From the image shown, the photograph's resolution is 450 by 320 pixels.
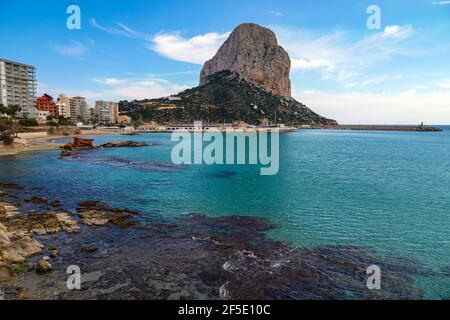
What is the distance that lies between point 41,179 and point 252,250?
3400 centimetres

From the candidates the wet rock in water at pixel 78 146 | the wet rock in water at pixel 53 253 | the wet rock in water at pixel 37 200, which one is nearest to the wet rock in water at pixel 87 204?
the wet rock in water at pixel 37 200

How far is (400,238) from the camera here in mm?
21766

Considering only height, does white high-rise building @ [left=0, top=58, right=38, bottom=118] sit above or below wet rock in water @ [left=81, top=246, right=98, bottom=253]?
above

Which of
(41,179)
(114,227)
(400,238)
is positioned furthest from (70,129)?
(400,238)

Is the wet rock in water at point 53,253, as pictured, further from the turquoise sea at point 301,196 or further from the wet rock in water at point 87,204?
the wet rock in water at point 87,204

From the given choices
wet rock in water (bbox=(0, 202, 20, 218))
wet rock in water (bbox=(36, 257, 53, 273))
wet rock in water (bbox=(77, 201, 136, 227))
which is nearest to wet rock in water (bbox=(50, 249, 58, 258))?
wet rock in water (bbox=(36, 257, 53, 273))

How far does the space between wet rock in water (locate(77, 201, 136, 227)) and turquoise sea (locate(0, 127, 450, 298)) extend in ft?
A: 4.12

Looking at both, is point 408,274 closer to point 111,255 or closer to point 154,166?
point 111,255

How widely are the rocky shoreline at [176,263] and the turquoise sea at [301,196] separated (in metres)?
1.83

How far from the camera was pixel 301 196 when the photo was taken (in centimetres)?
3406

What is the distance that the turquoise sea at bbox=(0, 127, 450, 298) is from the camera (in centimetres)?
2139

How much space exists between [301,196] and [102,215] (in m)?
20.1

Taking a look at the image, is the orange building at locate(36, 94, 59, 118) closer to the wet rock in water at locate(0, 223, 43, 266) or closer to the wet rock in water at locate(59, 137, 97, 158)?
the wet rock in water at locate(59, 137, 97, 158)

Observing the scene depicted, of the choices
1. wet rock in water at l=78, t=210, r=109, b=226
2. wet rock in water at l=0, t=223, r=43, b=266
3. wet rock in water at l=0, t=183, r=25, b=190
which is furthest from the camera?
wet rock in water at l=0, t=183, r=25, b=190
